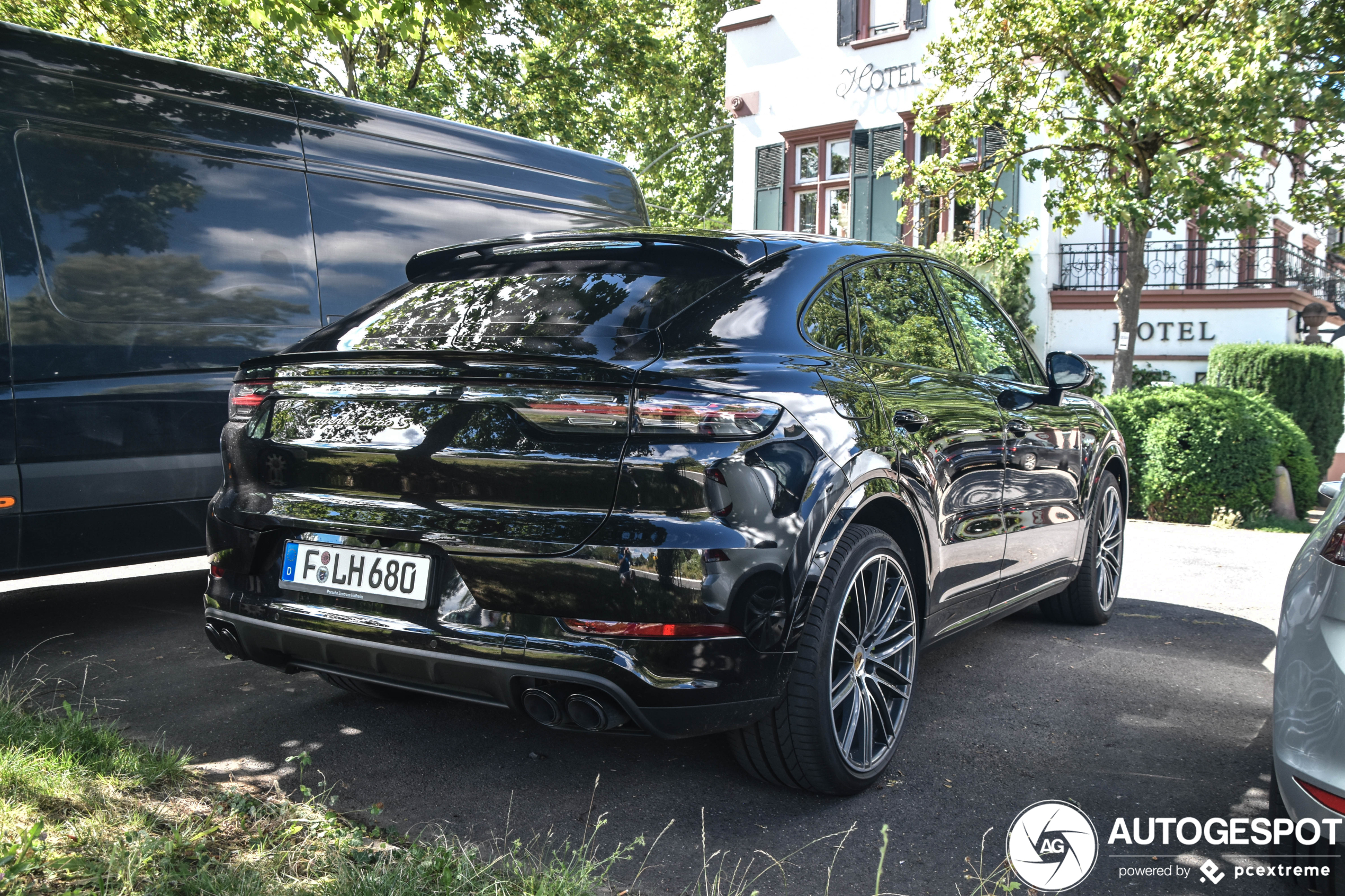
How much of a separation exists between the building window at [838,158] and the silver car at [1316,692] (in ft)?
61.6

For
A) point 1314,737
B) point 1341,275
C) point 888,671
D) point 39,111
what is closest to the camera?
point 1314,737

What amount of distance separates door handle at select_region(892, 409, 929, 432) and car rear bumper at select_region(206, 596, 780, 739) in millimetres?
964

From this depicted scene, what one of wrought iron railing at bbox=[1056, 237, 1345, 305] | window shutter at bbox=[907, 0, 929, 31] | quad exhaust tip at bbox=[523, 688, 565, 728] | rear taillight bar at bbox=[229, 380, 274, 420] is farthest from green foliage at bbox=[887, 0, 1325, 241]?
quad exhaust tip at bbox=[523, 688, 565, 728]

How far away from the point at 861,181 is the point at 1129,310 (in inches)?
327

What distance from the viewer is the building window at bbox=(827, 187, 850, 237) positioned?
20.5 metres

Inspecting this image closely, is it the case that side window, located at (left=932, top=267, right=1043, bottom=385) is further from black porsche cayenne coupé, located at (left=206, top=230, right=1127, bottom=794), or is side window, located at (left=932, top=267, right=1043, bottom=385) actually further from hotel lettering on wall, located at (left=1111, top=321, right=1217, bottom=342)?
hotel lettering on wall, located at (left=1111, top=321, right=1217, bottom=342)

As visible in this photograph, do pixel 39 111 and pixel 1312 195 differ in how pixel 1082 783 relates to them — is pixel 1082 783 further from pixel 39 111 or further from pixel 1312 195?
pixel 1312 195

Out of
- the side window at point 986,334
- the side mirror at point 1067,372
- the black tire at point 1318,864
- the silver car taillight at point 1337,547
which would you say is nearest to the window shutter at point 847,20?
the side window at point 986,334

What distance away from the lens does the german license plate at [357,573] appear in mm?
2799

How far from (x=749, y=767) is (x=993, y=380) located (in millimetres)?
1983

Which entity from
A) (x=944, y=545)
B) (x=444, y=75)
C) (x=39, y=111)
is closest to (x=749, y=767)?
(x=944, y=545)

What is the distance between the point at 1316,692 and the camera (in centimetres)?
235

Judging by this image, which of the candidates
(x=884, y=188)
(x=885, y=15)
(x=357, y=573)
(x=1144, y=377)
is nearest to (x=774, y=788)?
(x=357, y=573)

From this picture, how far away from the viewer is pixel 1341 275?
19469mm
